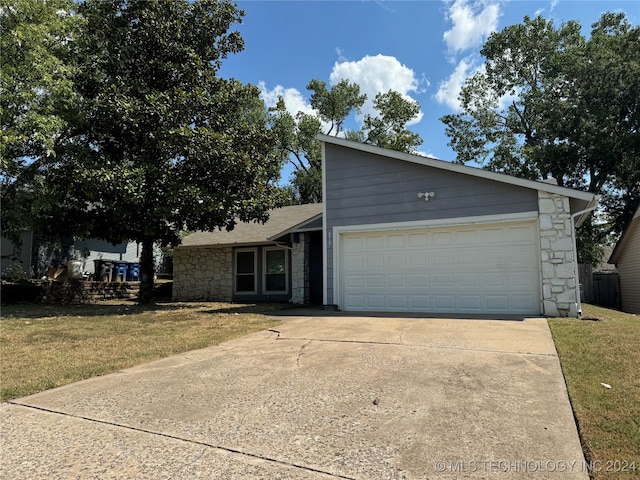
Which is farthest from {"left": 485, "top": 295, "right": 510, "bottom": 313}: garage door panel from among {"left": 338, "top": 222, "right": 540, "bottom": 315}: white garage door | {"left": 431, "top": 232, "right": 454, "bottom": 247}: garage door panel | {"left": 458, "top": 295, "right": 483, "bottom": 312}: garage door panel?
{"left": 431, "top": 232, "right": 454, "bottom": 247}: garage door panel

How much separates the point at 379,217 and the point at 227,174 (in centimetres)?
441

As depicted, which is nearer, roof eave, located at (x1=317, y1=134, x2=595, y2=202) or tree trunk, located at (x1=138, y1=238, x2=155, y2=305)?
roof eave, located at (x1=317, y1=134, x2=595, y2=202)

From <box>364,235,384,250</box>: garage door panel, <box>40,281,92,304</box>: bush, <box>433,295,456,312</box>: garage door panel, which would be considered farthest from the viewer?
<box>40,281,92,304</box>: bush

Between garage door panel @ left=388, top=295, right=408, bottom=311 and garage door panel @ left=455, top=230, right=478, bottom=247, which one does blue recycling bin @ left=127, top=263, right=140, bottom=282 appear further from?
garage door panel @ left=455, top=230, right=478, bottom=247

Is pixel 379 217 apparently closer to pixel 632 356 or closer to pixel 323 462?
pixel 632 356

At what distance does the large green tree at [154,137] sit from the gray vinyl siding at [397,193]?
8.08 ft

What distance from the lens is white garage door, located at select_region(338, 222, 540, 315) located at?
30.2 ft

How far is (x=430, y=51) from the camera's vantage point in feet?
58.0

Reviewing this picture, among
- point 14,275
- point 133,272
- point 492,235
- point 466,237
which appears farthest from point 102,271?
point 492,235

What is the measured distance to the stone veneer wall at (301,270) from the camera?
551 inches

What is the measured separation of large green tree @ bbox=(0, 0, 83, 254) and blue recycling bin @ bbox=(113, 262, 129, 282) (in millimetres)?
6987

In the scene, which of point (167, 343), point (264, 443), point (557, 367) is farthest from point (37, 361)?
point (557, 367)

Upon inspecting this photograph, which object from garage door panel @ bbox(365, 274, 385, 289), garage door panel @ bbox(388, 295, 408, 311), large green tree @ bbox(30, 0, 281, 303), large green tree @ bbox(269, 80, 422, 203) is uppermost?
large green tree @ bbox(269, 80, 422, 203)

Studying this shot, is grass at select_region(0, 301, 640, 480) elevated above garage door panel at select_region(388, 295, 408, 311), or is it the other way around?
garage door panel at select_region(388, 295, 408, 311)
